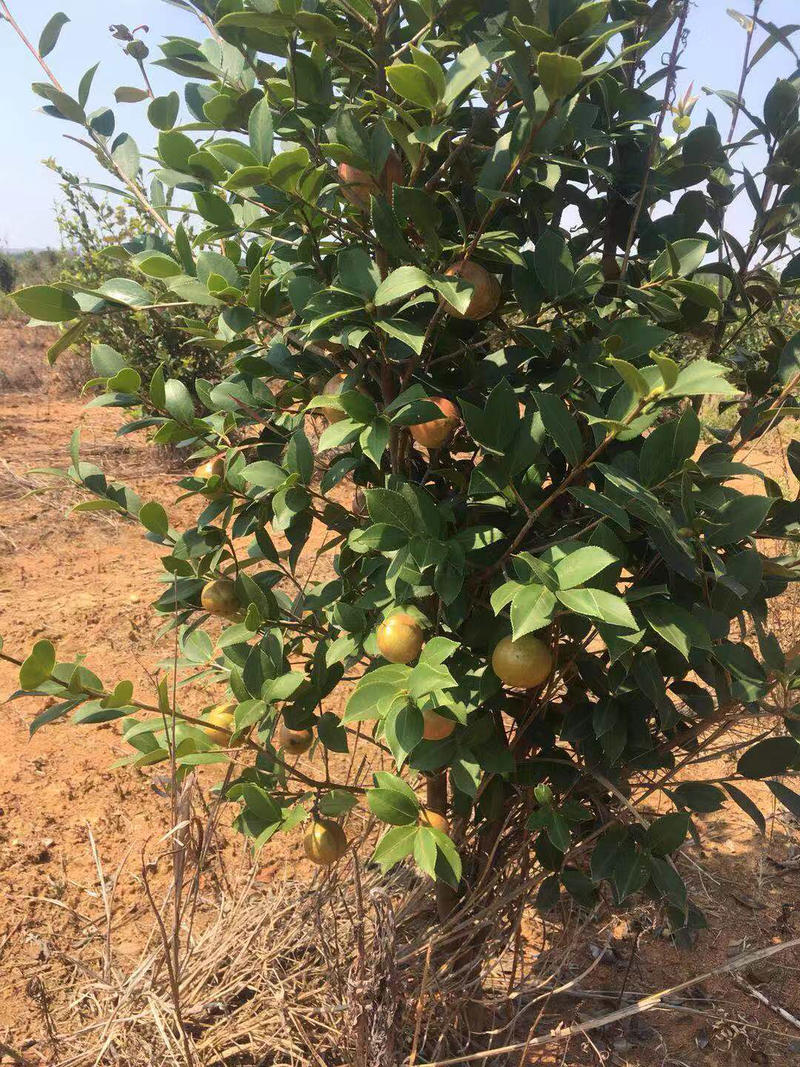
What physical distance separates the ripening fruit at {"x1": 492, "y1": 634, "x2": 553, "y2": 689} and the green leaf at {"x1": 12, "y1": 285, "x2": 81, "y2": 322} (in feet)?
2.80

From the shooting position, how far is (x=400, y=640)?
1.13 metres

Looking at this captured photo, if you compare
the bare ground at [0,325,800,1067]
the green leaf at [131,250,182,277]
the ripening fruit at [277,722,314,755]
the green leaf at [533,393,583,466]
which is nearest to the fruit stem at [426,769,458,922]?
the ripening fruit at [277,722,314,755]

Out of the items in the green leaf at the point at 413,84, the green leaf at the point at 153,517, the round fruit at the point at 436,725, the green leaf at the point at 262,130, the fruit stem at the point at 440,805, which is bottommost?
the fruit stem at the point at 440,805

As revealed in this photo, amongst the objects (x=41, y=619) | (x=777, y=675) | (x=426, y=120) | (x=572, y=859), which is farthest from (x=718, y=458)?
(x=41, y=619)

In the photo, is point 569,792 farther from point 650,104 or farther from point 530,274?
point 650,104

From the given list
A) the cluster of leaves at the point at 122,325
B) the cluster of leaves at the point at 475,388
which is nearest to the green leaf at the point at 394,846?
the cluster of leaves at the point at 475,388

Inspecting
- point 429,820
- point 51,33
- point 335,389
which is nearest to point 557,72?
point 335,389

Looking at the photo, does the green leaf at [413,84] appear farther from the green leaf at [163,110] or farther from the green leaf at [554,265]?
the green leaf at [163,110]

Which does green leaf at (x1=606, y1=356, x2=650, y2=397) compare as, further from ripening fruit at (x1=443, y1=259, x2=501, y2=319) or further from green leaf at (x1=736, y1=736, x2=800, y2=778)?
green leaf at (x1=736, y1=736, x2=800, y2=778)

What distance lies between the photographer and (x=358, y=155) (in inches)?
39.8

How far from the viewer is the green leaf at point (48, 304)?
1.20m

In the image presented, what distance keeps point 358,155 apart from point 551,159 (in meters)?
0.25

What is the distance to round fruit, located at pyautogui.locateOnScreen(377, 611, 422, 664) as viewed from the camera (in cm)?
113

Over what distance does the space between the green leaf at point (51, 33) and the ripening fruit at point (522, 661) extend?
49.2 inches
